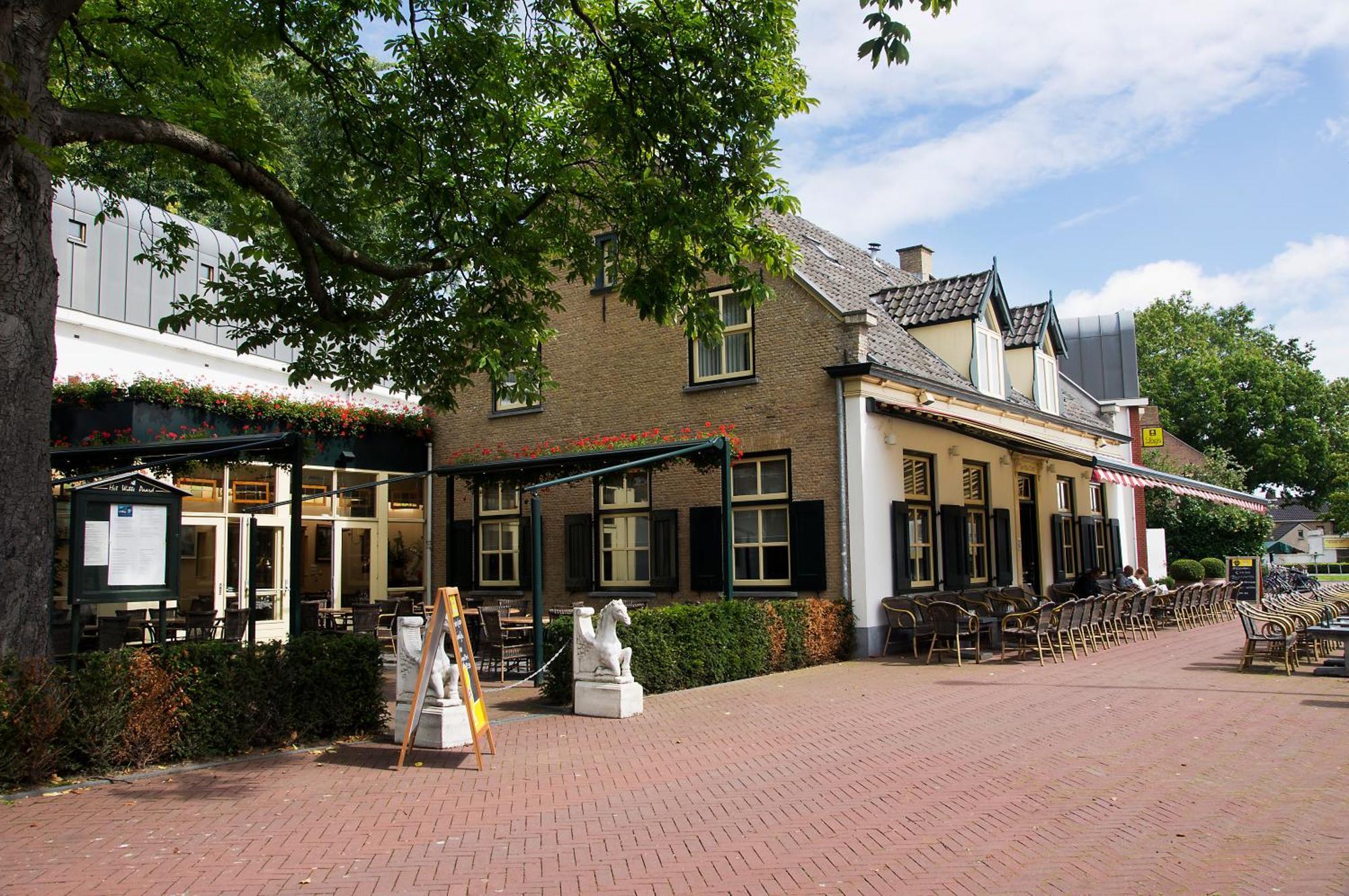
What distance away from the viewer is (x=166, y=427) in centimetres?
1550

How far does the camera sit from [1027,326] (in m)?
21.8

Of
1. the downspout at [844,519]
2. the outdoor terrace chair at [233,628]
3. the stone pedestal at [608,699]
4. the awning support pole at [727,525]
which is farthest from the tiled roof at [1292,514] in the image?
the outdoor terrace chair at [233,628]

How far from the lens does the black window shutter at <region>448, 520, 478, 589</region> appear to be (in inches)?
776

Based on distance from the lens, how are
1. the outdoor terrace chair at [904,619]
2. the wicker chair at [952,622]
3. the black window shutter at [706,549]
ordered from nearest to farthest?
the wicker chair at [952,622], the outdoor terrace chair at [904,619], the black window shutter at [706,549]

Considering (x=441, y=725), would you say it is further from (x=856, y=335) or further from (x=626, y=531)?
(x=626, y=531)

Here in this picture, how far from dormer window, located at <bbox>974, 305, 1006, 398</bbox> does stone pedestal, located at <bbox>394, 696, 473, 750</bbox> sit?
1292 cm

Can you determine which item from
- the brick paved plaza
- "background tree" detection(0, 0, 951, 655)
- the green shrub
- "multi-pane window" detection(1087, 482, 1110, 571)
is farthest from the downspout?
the green shrub

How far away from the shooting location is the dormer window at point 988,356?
18703 mm

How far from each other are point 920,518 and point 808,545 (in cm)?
250

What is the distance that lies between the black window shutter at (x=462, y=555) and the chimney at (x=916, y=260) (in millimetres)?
12761

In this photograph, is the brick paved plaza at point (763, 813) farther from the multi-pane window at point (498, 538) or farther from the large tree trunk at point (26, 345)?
the multi-pane window at point (498, 538)

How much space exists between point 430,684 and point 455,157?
5750 mm

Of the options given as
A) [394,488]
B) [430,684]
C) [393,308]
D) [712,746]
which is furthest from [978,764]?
[394,488]

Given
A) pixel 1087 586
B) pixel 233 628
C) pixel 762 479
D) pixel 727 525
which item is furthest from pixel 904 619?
pixel 233 628
